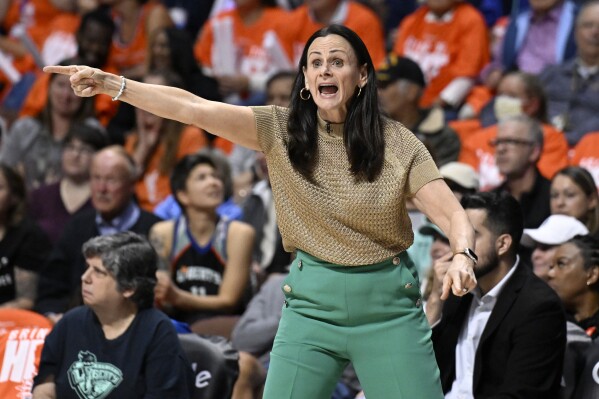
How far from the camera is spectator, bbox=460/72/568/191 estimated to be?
22.9 ft

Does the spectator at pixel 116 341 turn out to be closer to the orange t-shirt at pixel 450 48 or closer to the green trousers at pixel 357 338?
the green trousers at pixel 357 338

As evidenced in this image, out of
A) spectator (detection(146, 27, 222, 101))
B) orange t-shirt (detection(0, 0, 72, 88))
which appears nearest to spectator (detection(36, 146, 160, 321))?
spectator (detection(146, 27, 222, 101))

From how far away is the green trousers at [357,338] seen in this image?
3.21m

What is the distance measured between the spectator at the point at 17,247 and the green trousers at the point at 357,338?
3204 mm

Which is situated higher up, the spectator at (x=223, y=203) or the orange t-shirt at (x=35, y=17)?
the orange t-shirt at (x=35, y=17)

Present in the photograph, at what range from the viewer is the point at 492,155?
7070 millimetres

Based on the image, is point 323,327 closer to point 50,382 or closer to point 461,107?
point 50,382

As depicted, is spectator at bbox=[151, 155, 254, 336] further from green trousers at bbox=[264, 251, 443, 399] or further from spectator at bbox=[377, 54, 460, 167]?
green trousers at bbox=[264, 251, 443, 399]

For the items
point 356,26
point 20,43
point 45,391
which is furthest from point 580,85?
point 20,43

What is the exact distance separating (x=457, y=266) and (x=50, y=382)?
214 centimetres

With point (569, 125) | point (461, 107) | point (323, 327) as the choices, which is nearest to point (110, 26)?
point (461, 107)

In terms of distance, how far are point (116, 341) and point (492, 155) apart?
3386 millimetres

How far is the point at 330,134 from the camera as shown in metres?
3.36

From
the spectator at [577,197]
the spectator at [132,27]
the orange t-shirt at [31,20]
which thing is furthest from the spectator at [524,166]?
the orange t-shirt at [31,20]
